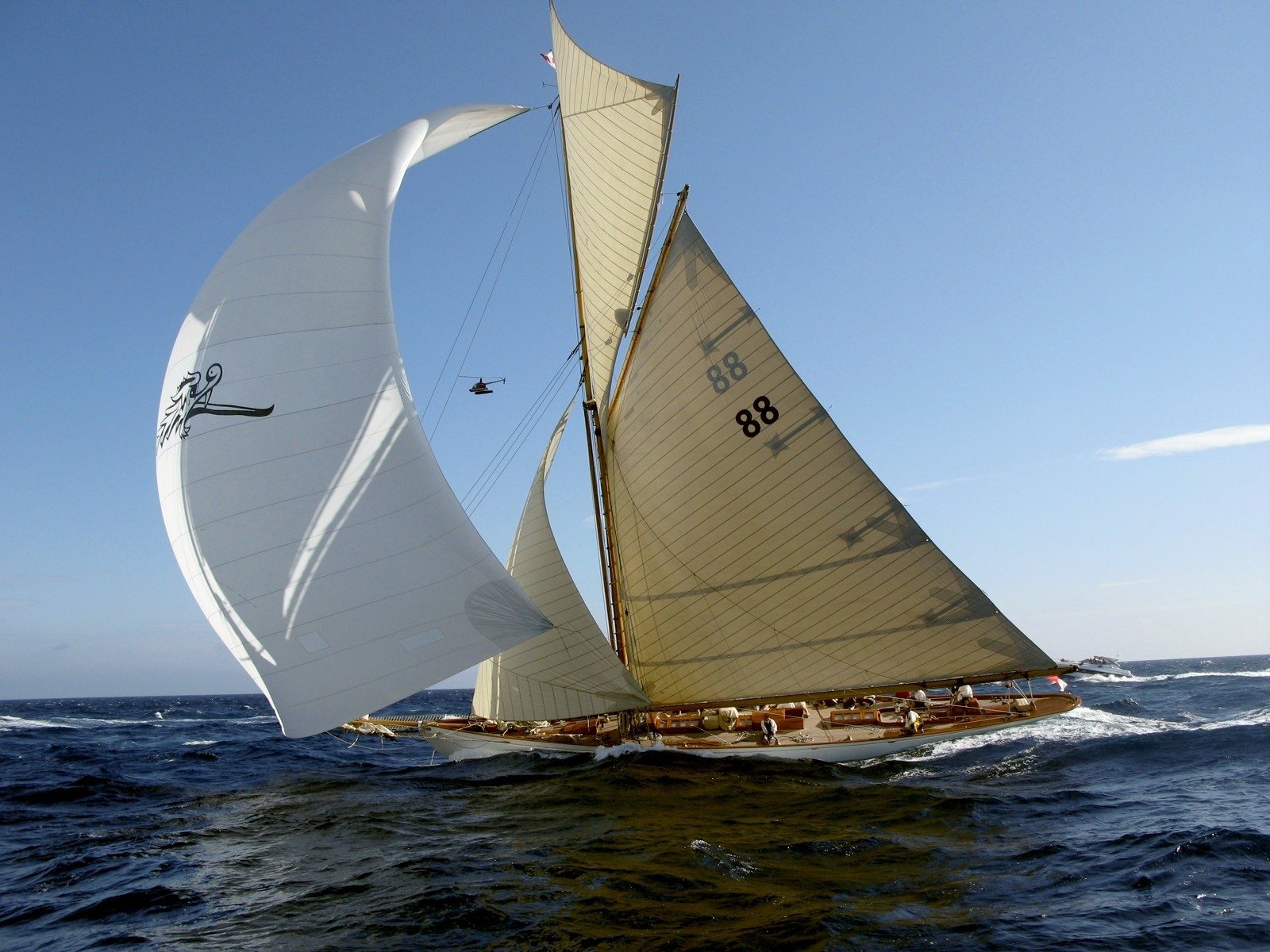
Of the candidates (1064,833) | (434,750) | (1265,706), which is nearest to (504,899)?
(1064,833)

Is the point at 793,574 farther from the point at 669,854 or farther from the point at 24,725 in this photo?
the point at 24,725

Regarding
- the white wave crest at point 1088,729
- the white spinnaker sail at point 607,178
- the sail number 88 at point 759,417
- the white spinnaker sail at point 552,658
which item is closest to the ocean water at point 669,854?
the white wave crest at point 1088,729

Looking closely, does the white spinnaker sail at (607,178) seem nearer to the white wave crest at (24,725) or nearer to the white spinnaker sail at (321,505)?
the white spinnaker sail at (321,505)

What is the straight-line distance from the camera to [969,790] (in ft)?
54.9

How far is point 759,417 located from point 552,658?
7689 mm

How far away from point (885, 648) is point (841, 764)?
11.8 ft

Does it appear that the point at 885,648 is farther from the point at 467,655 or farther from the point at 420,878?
the point at 420,878

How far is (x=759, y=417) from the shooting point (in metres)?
19.3

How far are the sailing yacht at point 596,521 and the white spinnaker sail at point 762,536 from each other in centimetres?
6

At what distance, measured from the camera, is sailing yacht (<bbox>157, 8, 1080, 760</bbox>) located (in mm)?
13797

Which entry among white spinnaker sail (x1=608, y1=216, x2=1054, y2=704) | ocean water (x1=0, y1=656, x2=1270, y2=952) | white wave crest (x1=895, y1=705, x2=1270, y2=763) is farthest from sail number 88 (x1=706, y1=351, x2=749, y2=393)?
white wave crest (x1=895, y1=705, x2=1270, y2=763)

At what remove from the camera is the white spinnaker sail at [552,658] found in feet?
60.4

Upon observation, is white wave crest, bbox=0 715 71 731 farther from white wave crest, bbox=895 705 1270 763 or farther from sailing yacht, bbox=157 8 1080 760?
white wave crest, bbox=895 705 1270 763

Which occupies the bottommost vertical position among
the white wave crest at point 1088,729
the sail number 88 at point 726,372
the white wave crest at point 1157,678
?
the white wave crest at point 1157,678
